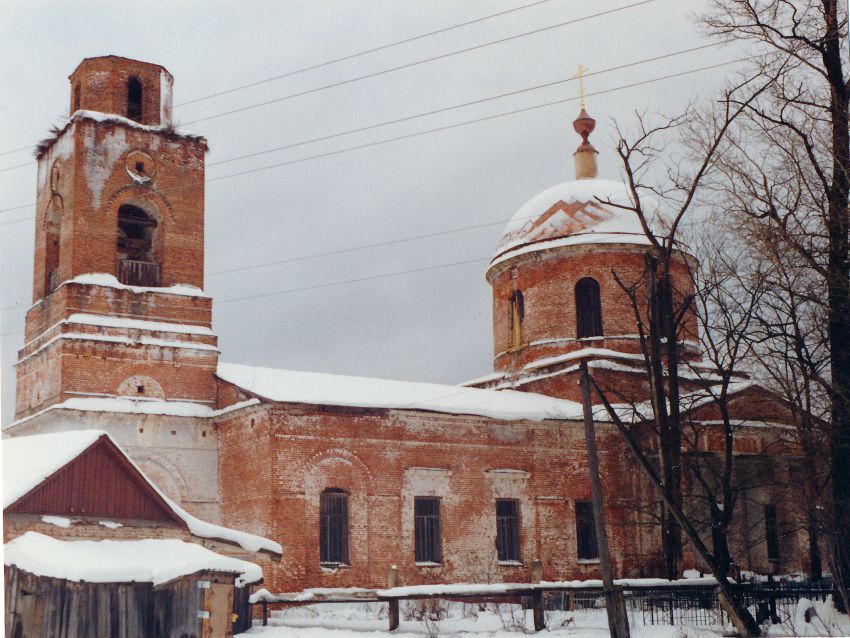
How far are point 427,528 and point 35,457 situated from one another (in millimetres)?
9809

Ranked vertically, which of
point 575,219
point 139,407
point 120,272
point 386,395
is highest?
point 575,219

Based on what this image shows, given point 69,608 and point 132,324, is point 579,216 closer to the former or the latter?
point 132,324

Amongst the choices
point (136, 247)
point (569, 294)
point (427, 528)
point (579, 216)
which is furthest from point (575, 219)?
point (136, 247)

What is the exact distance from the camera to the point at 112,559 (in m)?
11.4

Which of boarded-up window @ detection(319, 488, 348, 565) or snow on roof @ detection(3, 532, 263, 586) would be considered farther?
boarded-up window @ detection(319, 488, 348, 565)

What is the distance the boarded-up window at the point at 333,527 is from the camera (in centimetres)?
1919

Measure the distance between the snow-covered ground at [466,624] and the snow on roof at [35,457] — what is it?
3.81 m

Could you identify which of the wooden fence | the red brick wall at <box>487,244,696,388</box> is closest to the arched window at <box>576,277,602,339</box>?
the red brick wall at <box>487,244,696,388</box>

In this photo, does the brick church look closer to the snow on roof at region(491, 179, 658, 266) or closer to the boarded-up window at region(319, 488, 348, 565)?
the boarded-up window at region(319, 488, 348, 565)

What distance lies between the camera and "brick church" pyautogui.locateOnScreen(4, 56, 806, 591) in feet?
63.2

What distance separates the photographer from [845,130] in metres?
12.8

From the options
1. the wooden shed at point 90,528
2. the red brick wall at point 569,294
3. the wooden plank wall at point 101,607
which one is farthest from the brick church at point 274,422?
the wooden plank wall at point 101,607

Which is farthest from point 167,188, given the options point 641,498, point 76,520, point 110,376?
point 641,498

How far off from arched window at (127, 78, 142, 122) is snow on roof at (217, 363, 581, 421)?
5289 mm
